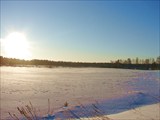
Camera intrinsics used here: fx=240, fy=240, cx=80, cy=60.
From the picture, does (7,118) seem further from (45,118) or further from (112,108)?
(112,108)

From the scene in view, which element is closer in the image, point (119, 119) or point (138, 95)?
point (119, 119)

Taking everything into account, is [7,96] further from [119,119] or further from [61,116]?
[119,119]

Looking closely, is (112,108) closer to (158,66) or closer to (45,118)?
(45,118)

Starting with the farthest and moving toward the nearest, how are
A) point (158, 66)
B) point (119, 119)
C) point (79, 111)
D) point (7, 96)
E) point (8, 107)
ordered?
point (158, 66) < point (7, 96) < point (8, 107) < point (79, 111) < point (119, 119)

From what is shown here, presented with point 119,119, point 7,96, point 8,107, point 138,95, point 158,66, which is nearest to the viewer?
point 119,119

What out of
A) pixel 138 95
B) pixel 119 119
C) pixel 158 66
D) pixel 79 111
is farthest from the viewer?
pixel 158 66

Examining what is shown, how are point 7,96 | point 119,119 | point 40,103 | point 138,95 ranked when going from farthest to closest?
point 138,95, point 7,96, point 40,103, point 119,119

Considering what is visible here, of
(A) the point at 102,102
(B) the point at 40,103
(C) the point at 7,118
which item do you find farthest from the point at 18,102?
(A) the point at 102,102

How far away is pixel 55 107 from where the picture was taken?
9500mm

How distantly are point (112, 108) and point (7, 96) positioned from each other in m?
5.36

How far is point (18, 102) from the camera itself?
10477mm

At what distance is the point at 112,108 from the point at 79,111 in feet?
6.15

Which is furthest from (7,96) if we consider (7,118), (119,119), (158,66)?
(158,66)

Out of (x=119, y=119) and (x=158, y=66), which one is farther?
(x=158, y=66)
